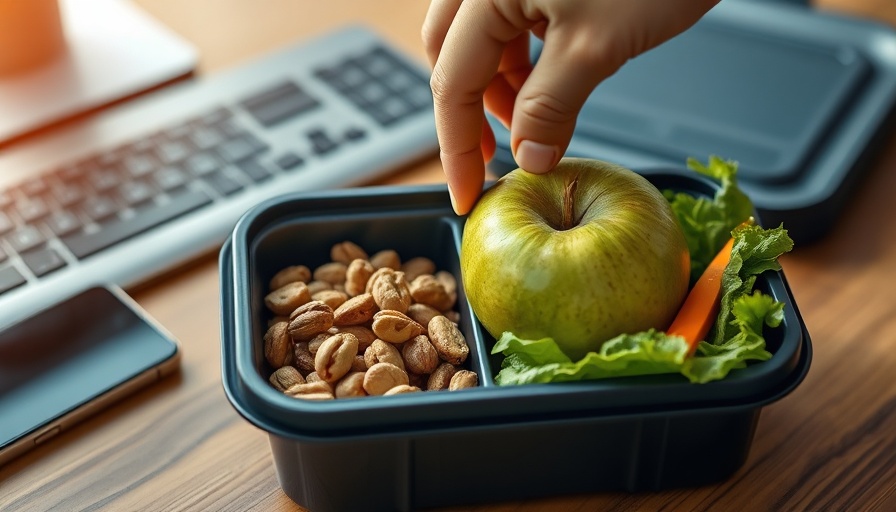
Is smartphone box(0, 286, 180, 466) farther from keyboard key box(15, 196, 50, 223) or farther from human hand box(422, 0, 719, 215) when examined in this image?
human hand box(422, 0, 719, 215)

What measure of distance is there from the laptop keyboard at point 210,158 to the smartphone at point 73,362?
38 millimetres

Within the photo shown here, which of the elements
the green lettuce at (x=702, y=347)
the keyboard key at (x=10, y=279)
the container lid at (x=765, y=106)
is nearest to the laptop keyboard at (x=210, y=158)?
the keyboard key at (x=10, y=279)

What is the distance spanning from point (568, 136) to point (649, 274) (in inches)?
4.2

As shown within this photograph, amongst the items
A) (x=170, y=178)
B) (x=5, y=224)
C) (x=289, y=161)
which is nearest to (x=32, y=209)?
(x=5, y=224)

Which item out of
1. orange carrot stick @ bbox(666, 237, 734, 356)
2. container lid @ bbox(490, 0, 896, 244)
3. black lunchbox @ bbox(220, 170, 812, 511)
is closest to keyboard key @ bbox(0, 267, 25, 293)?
black lunchbox @ bbox(220, 170, 812, 511)

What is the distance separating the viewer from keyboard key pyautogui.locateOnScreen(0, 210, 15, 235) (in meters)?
0.90

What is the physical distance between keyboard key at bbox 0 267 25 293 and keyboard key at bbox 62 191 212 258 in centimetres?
5

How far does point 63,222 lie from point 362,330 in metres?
0.35

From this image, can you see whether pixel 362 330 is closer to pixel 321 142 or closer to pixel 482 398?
pixel 482 398

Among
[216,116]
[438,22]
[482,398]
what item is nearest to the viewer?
[482,398]

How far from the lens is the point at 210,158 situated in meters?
1.00

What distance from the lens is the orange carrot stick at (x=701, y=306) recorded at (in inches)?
26.5

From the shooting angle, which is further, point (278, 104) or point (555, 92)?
point (278, 104)

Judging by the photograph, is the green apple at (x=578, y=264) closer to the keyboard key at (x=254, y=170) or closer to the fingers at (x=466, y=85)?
the fingers at (x=466, y=85)
